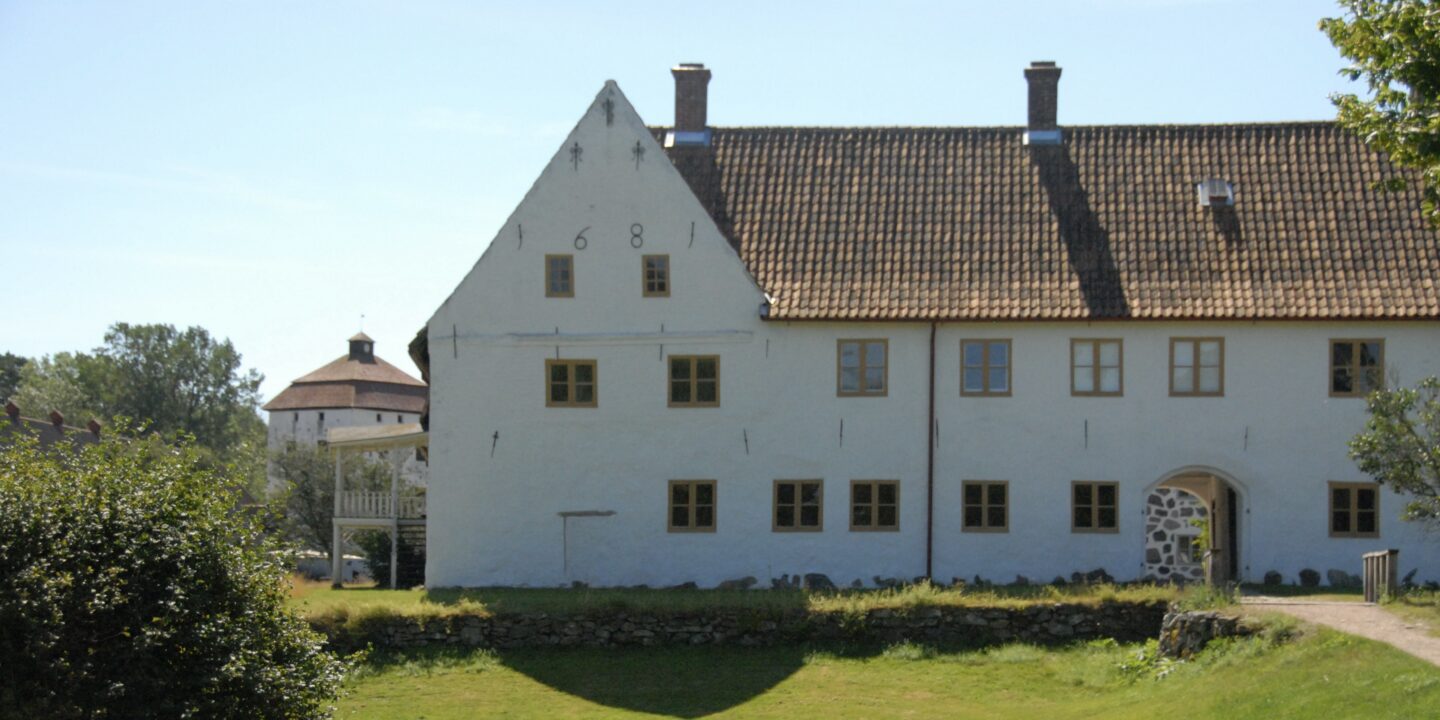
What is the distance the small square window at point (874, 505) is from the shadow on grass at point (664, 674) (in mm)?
5473

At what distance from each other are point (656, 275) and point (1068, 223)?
335 inches

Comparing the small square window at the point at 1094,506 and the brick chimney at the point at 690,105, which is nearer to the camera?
the small square window at the point at 1094,506

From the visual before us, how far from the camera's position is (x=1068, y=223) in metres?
35.2

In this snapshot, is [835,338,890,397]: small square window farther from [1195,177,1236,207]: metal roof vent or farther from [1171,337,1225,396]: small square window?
[1195,177,1236,207]: metal roof vent

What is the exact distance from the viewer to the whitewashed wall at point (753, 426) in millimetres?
33062

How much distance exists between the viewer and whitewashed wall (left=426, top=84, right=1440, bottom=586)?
33062 mm

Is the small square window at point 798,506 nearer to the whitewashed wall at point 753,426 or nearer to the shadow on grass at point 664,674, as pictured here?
the whitewashed wall at point 753,426

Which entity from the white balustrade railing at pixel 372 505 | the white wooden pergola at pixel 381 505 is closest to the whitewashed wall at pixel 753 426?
the white wooden pergola at pixel 381 505

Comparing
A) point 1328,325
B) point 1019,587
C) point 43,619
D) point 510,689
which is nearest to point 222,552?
point 43,619

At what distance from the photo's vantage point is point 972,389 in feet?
111

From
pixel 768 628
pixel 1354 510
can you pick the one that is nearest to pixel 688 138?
pixel 768 628

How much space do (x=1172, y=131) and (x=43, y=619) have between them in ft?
86.9

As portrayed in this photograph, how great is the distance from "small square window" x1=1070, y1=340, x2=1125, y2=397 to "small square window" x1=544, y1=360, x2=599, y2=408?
9.45 meters

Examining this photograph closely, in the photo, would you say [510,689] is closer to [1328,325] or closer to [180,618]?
[180,618]
